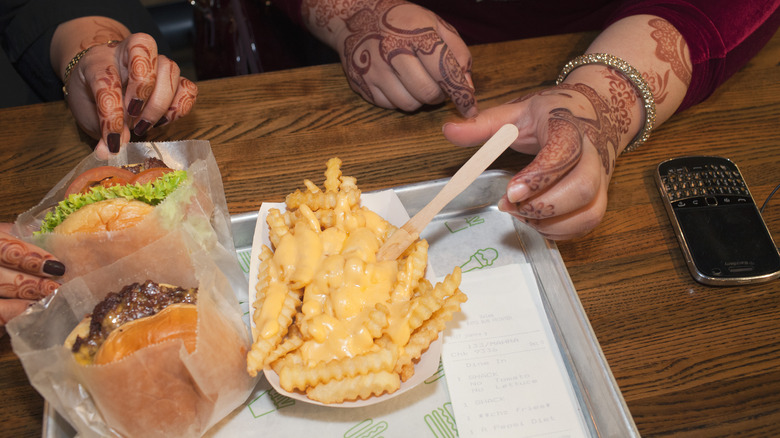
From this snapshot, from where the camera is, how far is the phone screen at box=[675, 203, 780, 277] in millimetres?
1418

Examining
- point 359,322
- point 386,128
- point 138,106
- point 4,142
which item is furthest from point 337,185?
point 4,142

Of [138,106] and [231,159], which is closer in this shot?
[138,106]

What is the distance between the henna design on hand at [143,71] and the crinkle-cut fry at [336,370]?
0.99 m

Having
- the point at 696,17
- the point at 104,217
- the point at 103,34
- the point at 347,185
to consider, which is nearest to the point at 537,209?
the point at 347,185

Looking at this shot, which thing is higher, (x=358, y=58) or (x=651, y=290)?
(x=358, y=58)

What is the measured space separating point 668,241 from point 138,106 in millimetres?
1644

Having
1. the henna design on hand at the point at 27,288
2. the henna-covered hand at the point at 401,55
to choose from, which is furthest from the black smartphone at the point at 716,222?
the henna design on hand at the point at 27,288

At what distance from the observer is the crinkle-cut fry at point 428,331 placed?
1107mm

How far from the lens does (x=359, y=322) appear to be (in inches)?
43.6

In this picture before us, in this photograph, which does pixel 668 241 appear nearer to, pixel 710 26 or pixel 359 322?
pixel 710 26

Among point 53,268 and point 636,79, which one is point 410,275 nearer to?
point 53,268

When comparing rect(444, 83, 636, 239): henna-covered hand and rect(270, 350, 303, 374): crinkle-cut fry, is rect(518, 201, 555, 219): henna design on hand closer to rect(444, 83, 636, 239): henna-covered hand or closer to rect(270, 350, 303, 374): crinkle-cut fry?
rect(444, 83, 636, 239): henna-covered hand

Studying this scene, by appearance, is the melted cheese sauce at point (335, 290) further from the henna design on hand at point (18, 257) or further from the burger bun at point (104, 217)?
the henna design on hand at point (18, 257)

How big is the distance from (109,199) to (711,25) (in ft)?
6.25
